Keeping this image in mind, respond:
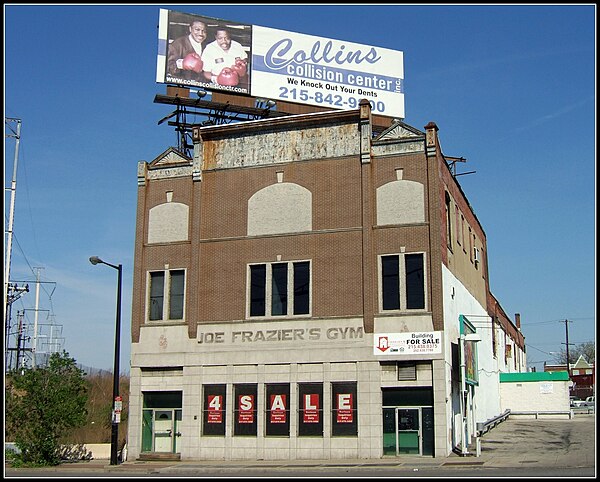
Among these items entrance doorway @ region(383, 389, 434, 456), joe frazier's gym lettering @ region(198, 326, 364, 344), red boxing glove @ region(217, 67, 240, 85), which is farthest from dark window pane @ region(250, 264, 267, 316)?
red boxing glove @ region(217, 67, 240, 85)

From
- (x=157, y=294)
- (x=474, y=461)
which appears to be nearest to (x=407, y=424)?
(x=474, y=461)

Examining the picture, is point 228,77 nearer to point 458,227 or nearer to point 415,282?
point 458,227

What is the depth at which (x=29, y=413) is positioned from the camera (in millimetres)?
33531

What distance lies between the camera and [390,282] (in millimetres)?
33406

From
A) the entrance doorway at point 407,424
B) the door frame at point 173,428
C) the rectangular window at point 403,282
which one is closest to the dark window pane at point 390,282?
the rectangular window at point 403,282

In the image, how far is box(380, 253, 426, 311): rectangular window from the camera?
32875mm

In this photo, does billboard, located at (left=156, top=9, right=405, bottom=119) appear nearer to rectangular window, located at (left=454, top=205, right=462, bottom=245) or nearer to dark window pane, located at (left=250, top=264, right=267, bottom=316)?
rectangular window, located at (left=454, top=205, right=462, bottom=245)

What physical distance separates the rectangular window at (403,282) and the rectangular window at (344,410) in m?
3.88

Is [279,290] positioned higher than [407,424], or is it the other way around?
[279,290]

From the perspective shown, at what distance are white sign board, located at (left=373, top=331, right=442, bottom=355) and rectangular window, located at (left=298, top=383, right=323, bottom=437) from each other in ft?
10.7

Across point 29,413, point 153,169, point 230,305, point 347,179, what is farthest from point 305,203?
point 29,413

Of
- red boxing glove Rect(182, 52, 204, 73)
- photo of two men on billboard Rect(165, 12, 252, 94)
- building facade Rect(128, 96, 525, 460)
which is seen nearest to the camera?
building facade Rect(128, 96, 525, 460)

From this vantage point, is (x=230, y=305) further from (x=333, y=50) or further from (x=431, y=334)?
(x=333, y=50)

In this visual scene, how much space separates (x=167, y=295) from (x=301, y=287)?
6743 millimetres
